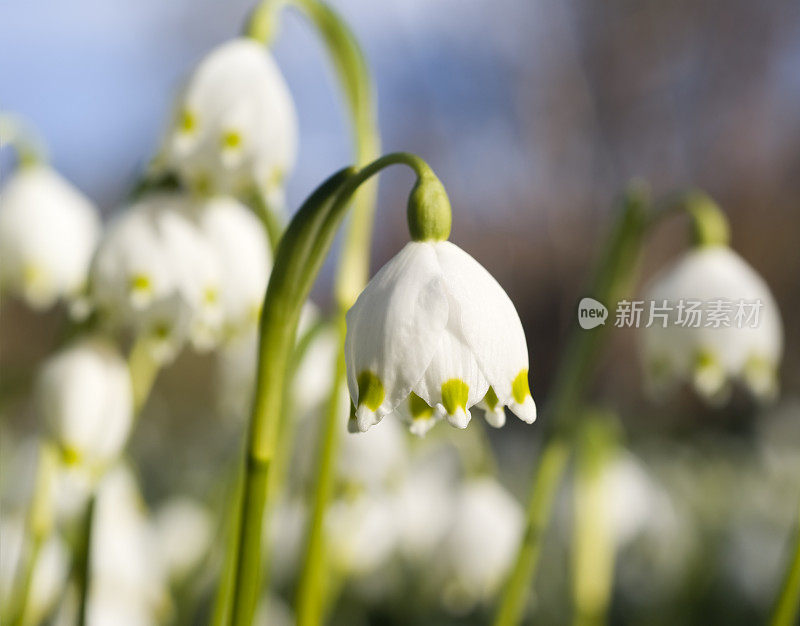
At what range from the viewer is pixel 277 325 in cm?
69

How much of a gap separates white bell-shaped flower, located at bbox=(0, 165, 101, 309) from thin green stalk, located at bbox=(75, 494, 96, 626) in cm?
38

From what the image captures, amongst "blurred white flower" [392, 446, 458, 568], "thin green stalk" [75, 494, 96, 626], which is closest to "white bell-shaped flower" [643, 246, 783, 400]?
"thin green stalk" [75, 494, 96, 626]

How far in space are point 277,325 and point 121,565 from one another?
3.28 ft

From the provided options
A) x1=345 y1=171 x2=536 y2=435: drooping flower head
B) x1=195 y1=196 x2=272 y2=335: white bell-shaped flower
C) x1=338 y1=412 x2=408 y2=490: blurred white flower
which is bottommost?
x1=338 y1=412 x2=408 y2=490: blurred white flower

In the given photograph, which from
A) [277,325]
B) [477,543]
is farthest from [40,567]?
[277,325]

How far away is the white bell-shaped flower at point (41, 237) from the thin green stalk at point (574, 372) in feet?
2.10

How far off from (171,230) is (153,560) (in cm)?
88

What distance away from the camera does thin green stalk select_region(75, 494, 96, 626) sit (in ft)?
3.03

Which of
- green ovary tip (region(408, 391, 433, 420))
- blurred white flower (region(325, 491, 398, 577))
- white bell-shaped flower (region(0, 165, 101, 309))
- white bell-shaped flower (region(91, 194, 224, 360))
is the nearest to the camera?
green ovary tip (region(408, 391, 433, 420))

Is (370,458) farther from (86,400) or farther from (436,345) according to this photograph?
(436,345)

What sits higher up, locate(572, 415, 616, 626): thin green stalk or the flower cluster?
the flower cluster

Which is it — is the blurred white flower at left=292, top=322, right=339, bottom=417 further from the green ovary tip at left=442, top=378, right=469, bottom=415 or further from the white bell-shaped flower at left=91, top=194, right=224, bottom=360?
the green ovary tip at left=442, top=378, right=469, bottom=415

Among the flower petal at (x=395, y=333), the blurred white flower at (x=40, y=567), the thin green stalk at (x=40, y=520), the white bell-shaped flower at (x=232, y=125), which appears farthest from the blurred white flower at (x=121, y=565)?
the flower petal at (x=395, y=333)

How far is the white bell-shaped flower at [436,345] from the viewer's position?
2.02ft
